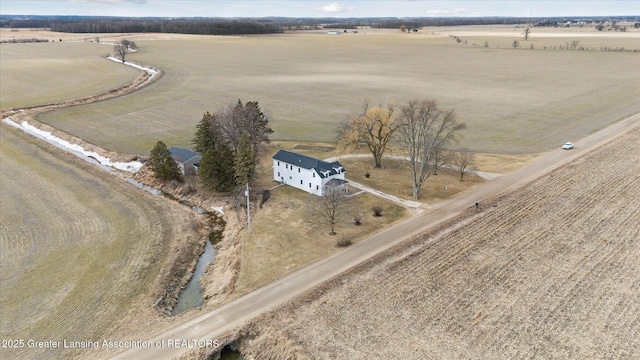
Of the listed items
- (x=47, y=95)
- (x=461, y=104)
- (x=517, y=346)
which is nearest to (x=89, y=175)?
(x=517, y=346)

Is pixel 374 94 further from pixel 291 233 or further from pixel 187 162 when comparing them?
pixel 291 233

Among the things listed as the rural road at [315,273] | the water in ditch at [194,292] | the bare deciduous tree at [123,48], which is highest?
the bare deciduous tree at [123,48]

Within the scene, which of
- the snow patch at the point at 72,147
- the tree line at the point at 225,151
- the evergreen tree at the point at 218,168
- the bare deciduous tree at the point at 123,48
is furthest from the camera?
the bare deciduous tree at the point at 123,48

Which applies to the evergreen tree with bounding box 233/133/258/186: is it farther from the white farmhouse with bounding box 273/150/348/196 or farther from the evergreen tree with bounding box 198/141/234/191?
the white farmhouse with bounding box 273/150/348/196

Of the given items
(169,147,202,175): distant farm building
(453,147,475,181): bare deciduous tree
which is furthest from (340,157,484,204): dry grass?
(169,147,202,175): distant farm building

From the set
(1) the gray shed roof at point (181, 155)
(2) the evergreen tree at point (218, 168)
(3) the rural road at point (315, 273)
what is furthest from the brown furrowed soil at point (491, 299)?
(1) the gray shed roof at point (181, 155)

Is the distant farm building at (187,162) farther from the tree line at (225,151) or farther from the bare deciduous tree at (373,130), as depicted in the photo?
the bare deciduous tree at (373,130)

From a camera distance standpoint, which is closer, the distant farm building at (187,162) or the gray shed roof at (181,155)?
the distant farm building at (187,162)
